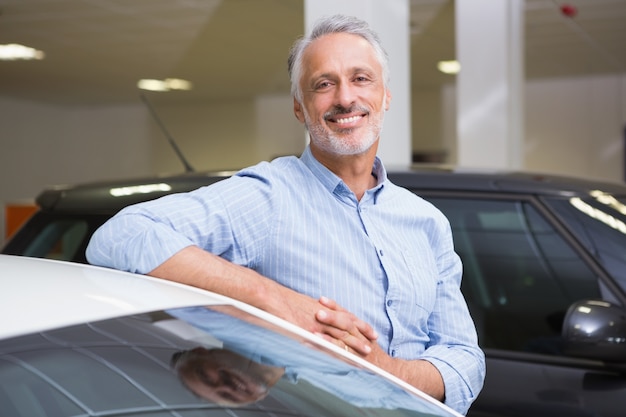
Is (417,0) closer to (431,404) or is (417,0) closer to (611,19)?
(611,19)

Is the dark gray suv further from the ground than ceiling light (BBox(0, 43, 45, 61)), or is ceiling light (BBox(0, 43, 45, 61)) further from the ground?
ceiling light (BBox(0, 43, 45, 61))

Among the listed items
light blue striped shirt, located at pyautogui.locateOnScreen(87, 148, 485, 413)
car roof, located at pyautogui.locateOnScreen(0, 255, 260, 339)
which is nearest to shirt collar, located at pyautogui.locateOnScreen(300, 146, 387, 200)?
light blue striped shirt, located at pyautogui.locateOnScreen(87, 148, 485, 413)

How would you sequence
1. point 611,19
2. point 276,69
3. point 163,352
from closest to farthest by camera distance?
point 163,352, point 611,19, point 276,69

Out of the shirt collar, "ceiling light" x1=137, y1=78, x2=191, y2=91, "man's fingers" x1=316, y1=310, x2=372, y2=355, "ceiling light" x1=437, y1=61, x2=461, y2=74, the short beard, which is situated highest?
"ceiling light" x1=437, y1=61, x2=461, y2=74

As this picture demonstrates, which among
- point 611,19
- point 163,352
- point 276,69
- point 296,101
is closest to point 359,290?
point 296,101

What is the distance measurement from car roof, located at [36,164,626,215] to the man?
1.07 meters

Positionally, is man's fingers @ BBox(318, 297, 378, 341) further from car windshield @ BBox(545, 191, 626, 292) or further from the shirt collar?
car windshield @ BBox(545, 191, 626, 292)

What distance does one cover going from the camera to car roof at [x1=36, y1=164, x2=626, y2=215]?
111 inches

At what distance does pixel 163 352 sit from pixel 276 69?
13.9 metres

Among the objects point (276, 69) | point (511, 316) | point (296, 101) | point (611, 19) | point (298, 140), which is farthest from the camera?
point (298, 140)

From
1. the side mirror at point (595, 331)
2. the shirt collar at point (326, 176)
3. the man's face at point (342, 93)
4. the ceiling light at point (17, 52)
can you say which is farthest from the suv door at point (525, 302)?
the ceiling light at point (17, 52)

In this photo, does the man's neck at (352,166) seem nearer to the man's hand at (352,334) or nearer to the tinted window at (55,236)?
the man's hand at (352,334)

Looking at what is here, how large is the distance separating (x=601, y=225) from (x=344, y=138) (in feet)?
4.03

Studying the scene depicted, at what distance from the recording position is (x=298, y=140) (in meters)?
19.6
